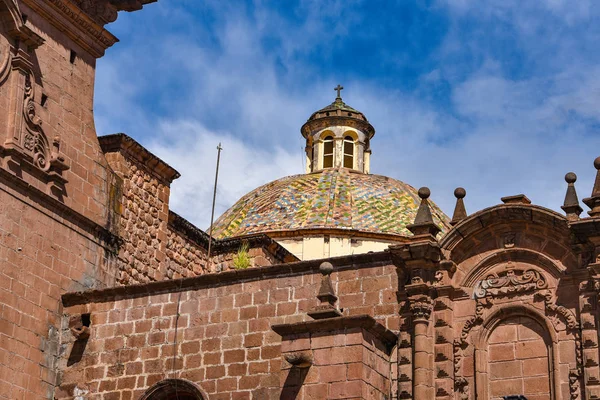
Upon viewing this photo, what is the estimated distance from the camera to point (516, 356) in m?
16.8

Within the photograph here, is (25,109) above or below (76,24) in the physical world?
below

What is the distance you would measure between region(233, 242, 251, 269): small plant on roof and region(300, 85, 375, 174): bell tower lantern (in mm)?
9042

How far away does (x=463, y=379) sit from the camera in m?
17.0

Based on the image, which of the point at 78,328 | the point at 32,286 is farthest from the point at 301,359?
the point at 32,286

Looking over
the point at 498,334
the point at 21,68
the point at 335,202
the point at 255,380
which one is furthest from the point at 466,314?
the point at 335,202

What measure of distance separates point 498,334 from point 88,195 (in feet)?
23.9

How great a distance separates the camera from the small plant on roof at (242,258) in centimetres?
2354

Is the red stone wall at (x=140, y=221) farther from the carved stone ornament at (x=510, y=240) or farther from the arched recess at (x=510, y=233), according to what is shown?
the carved stone ornament at (x=510, y=240)

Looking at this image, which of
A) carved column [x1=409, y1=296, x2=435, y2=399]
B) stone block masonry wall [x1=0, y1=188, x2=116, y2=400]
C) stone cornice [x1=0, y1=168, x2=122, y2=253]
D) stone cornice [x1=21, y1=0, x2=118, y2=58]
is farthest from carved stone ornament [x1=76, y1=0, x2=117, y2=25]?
carved column [x1=409, y1=296, x2=435, y2=399]

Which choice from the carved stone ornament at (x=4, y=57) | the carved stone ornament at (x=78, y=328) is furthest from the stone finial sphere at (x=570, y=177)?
the carved stone ornament at (x=4, y=57)

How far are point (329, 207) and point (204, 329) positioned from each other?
12.2m

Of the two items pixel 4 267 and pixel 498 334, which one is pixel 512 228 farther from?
pixel 4 267

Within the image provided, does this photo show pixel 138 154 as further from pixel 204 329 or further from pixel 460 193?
pixel 460 193

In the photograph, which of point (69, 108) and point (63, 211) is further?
point (69, 108)
